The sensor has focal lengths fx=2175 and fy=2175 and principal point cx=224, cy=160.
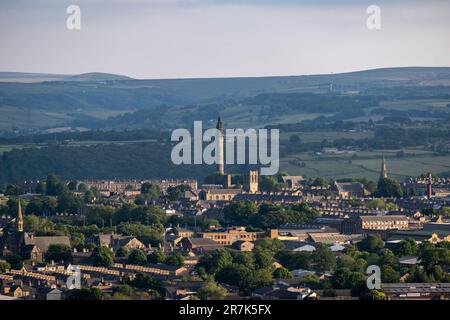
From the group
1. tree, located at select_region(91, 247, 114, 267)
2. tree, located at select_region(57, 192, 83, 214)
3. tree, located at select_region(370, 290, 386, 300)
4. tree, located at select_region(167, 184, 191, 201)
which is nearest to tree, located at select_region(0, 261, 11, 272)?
tree, located at select_region(91, 247, 114, 267)

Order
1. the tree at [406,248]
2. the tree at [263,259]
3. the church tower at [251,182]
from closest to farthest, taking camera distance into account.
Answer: the tree at [263,259] → the tree at [406,248] → the church tower at [251,182]

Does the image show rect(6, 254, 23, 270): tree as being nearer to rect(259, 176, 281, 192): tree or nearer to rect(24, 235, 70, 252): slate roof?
rect(24, 235, 70, 252): slate roof

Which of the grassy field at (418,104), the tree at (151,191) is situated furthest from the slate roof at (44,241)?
the grassy field at (418,104)

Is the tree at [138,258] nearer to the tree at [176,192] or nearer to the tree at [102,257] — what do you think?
the tree at [102,257]

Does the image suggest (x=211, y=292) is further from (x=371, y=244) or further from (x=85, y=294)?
(x=371, y=244)

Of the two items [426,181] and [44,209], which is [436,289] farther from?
[426,181]

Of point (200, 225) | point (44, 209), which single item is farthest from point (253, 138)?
point (200, 225)

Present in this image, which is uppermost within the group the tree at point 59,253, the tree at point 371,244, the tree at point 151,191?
the tree at point 59,253
